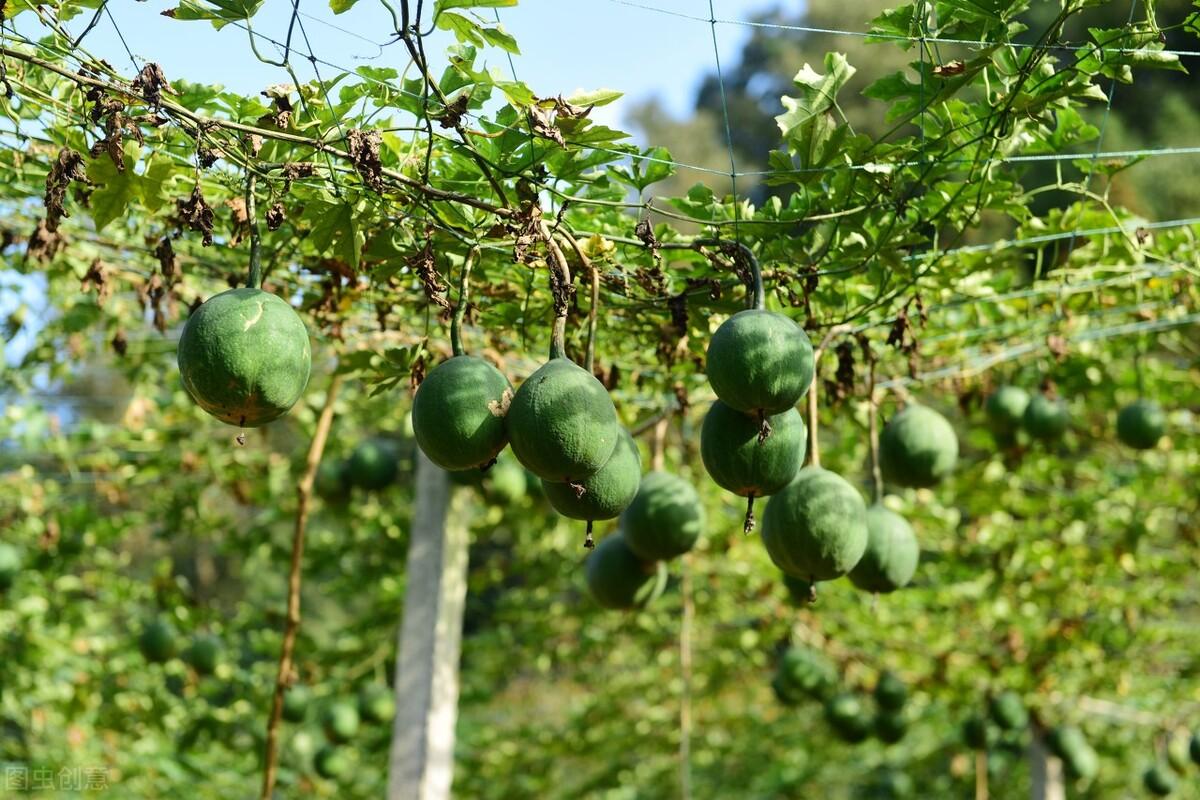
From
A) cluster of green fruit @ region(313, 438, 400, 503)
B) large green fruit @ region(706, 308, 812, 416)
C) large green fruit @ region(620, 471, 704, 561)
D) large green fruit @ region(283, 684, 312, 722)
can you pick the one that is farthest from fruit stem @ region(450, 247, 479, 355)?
large green fruit @ region(283, 684, 312, 722)

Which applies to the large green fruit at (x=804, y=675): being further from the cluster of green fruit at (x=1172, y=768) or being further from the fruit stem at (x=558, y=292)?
the fruit stem at (x=558, y=292)

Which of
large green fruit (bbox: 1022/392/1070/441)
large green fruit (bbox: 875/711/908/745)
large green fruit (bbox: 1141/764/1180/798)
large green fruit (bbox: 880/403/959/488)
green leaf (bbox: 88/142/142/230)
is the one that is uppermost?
large green fruit (bbox: 1022/392/1070/441)

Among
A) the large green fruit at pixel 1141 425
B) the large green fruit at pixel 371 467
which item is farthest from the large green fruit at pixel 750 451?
the large green fruit at pixel 371 467

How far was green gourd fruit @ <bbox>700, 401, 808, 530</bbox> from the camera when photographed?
2.31m

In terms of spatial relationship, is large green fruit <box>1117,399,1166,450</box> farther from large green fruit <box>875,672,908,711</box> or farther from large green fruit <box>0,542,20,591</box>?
large green fruit <box>0,542,20,591</box>

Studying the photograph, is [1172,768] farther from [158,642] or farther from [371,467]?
[158,642]

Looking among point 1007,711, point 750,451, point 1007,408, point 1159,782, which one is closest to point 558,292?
point 750,451

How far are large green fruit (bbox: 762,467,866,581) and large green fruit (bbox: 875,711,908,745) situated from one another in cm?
434

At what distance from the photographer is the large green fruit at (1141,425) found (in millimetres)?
4758

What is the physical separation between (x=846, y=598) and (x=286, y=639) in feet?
12.8

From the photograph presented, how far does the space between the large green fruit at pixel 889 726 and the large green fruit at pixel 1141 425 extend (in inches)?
95.8

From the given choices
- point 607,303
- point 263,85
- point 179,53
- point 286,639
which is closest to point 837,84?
point 607,303

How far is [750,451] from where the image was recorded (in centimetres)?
231

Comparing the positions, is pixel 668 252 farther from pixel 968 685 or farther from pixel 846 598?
pixel 968 685
